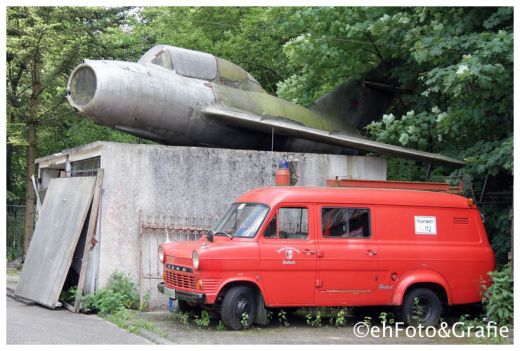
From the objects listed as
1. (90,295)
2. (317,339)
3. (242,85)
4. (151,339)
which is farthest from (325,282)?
(242,85)

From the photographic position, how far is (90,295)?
11891 mm

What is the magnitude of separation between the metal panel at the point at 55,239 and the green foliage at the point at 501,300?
275 inches

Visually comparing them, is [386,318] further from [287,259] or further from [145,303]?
[145,303]

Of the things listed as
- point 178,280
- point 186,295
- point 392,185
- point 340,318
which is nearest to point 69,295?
point 178,280

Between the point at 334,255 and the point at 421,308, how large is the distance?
1773 mm

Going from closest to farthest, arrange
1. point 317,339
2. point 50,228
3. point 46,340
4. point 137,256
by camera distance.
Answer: point 46,340 < point 317,339 < point 137,256 < point 50,228

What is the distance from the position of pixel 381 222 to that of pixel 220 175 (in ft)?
11.3

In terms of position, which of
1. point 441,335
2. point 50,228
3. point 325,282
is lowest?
point 441,335

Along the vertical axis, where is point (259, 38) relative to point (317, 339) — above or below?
above

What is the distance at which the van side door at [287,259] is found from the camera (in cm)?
1047

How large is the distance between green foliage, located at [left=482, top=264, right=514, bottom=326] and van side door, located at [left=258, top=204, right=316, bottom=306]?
284 cm

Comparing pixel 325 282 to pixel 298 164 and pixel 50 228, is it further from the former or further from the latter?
pixel 50 228

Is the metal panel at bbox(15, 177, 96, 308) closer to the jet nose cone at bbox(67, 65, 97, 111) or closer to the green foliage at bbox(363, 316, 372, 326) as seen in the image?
the jet nose cone at bbox(67, 65, 97, 111)

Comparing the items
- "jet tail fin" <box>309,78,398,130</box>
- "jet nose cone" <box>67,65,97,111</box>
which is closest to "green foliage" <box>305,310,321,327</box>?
"jet nose cone" <box>67,65,97,111</box>
